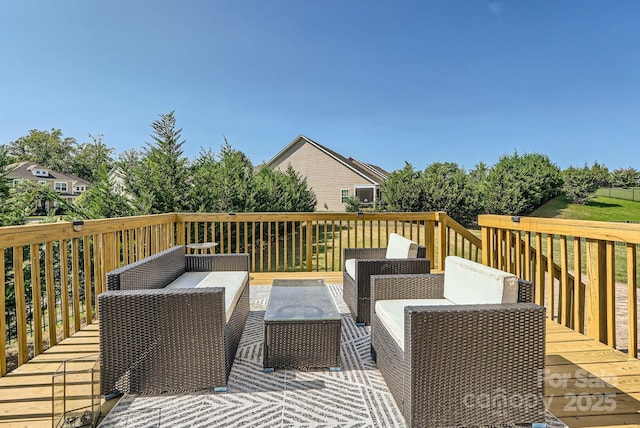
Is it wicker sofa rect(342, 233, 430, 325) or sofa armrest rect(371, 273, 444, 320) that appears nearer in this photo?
sofa armrest rect(371, 273, 444, 320)

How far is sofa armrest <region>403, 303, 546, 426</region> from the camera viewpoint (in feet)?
5.20

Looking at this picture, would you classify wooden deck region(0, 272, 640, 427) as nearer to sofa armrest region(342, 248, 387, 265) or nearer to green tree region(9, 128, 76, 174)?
sofa armrest region(342, 248, 387, 265)

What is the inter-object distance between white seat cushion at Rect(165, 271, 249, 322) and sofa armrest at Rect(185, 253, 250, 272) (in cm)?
10

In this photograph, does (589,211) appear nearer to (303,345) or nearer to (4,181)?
(303,345)

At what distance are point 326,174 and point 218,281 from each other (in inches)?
631

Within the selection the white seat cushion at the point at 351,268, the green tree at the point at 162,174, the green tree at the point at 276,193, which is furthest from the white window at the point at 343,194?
the white seat cushion at the point at 351,268

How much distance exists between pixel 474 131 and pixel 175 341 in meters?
21.3

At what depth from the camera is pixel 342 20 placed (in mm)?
7973

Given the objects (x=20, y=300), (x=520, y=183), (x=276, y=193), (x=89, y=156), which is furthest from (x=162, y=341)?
(x=89, y=156)

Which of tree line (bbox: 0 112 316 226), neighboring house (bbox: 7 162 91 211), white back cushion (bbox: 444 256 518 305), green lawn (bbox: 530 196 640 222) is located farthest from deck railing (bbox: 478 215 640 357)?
neighboring house (bbox: 7 162 91 211)

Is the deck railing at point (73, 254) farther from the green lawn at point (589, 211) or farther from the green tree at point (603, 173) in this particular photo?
the green tree at point (603, 173)

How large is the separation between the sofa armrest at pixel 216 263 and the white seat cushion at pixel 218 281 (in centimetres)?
10

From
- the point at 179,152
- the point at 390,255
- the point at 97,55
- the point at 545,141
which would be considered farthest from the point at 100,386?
the point at 545,141

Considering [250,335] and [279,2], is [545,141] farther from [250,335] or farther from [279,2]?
[250,335]
